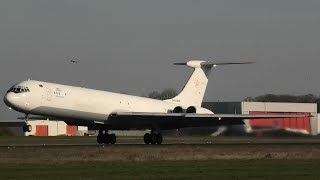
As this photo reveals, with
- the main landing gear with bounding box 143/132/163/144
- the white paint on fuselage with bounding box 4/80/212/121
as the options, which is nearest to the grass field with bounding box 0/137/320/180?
the white paint on fuselage with bounding box 4/80/212/121

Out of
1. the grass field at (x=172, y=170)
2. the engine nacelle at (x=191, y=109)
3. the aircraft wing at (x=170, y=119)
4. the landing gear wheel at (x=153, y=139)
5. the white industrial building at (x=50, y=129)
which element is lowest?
the grass field at (x=172, y=170)

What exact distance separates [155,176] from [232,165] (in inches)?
262

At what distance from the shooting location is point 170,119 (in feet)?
185

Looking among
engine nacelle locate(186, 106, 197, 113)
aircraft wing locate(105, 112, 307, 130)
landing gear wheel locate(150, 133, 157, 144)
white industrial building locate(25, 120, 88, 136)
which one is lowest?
landing gear wheel locate(150, 133, 157, 144)

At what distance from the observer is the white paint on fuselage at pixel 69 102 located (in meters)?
50.3

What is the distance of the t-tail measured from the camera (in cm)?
6248

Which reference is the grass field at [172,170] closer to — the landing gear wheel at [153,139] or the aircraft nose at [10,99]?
the aircraft nose at [10,99]

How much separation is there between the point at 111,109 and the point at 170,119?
15.3 ft

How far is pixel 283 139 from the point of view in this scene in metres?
58.2

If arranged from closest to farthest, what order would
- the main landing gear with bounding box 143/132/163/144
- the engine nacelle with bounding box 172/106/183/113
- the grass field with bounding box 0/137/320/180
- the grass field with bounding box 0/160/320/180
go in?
the grass field with bounding box 0/160/320/180 < the grass field with bounding box 0/137/320/180 < the main landing gear with bounding box 143/132/163/144 < the engine nacelle with bounding box 172/106/183/113

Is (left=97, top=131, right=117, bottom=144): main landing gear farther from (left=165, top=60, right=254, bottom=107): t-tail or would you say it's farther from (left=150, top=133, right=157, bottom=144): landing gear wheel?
(left=165, top=60, right=254, bottom=107): t-tail

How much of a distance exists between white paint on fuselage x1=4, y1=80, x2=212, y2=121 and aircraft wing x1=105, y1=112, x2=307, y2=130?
843mm

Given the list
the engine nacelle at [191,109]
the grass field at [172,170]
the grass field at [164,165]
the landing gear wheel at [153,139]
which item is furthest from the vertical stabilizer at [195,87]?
the grass field at [172,170]

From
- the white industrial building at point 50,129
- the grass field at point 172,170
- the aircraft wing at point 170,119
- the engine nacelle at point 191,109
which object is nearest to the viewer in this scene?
the grass field at point 172,170
